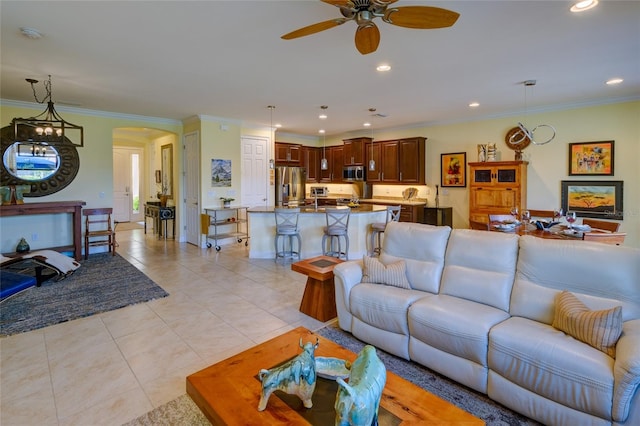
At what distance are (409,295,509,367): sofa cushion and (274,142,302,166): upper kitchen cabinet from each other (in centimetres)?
713

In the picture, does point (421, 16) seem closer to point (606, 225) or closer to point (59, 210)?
point (606, 225)

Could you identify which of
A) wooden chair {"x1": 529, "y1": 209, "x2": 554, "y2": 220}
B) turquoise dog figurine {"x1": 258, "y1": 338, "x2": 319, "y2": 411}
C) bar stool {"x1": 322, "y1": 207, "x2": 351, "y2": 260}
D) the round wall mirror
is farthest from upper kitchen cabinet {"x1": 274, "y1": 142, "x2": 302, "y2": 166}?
turquoise dog figurine {"x1": 258, "y1": 338, "x2": 319, "y2": 411}

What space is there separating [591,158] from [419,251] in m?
4.71

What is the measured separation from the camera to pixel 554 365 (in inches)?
72.2

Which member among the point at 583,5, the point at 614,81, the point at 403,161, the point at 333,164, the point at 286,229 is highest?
the point at 614,81

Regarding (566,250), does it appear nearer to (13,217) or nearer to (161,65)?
(161,65)

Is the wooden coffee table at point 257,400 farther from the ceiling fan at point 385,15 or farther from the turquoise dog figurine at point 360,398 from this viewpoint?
the ceiling fan at point 385,15

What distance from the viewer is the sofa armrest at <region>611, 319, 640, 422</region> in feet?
5.24

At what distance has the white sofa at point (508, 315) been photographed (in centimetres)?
175

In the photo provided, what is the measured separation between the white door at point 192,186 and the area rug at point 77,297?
2.16m

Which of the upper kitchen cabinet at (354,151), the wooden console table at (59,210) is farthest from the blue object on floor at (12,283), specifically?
the upper kitchen cabinet at (354,151)

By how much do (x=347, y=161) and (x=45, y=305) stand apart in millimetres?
7081

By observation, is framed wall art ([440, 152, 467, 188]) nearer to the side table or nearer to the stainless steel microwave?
the stainless steel microwave

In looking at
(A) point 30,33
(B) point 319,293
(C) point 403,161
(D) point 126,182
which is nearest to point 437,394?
(B) point 319,293
